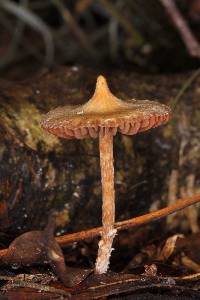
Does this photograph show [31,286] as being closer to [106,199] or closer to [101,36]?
[106,199]

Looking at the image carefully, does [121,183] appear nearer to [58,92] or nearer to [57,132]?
[58,92]

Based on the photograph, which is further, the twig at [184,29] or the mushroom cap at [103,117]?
the twig at [184,29]

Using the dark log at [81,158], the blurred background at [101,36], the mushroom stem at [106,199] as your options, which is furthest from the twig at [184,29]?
the mushroom stem at [106,199]

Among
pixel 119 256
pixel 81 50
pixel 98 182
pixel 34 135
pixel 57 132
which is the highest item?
pixel 81 50

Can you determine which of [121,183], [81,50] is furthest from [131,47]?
[121,183]

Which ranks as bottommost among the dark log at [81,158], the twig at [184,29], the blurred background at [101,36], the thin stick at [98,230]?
the thin stick at [98,230]

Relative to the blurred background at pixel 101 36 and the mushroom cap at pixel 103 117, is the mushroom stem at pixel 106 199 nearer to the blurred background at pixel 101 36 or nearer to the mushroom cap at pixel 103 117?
the mushroom cap at pixel 103 117
